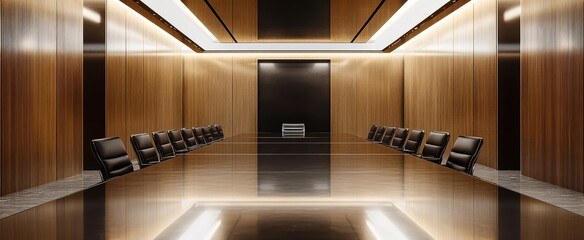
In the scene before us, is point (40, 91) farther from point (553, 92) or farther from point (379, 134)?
point (553, 92)

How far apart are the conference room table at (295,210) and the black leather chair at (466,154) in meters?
1.06

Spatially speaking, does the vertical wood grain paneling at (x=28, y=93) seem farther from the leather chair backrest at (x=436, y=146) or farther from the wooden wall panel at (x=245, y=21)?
the leather chair backrest at (x=436, y=146)

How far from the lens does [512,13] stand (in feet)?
23.5

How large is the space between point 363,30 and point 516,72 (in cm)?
321

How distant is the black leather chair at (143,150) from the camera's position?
3.79 m

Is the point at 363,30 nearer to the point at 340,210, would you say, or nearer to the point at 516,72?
the point at 516,72

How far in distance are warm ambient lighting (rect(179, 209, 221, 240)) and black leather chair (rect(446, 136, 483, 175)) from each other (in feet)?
7.38

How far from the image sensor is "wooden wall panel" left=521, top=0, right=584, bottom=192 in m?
5.38

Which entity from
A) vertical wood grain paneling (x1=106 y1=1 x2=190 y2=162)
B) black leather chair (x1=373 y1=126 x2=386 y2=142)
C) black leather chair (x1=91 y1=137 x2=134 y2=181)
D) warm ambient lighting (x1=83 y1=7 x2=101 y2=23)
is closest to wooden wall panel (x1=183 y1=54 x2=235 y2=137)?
vertical wood grain paneling (x1=106 y1=1 x2=190 y2=162)

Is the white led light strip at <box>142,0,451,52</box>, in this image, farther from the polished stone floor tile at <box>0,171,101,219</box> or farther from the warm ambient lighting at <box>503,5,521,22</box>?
the polished stone floor tile at <box>0,171,101,219</box>

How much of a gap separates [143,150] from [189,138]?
8.53ft

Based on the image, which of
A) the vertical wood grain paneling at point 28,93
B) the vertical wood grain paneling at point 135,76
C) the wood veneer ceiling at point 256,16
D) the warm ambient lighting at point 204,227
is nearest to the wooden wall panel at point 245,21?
the wood veneer ceiling at point 256,16

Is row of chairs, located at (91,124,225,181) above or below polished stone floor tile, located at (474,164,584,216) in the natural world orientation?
above

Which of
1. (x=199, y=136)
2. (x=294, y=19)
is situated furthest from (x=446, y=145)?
(x=294, y=19)
